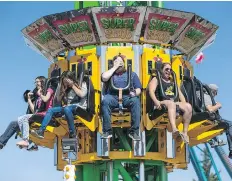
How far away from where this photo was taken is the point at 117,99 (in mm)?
18594

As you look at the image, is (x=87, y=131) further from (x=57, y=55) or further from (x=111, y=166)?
(x=57, y=55)

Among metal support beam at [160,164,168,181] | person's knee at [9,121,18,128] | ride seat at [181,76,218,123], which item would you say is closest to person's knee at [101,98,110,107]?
ride seat at [181,76,218,123]

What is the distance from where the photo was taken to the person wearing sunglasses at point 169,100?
18203mm

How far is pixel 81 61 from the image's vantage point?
20.1m

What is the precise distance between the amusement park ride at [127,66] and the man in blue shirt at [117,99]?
12.0 inches

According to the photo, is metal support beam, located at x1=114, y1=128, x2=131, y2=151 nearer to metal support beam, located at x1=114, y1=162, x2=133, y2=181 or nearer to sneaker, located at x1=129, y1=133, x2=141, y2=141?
metal support beam, located at x1=114, y1=162, x2=133, y2=181

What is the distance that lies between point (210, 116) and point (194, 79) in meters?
1.61

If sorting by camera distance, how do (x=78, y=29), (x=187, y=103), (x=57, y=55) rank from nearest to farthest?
(x=187, y=103), (x=78, y=29), (x=57, y=55)

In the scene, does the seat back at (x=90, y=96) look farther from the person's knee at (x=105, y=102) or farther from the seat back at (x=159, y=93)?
the seat back at (x=159, y=93)

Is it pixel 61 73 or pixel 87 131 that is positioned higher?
pixel 61 73

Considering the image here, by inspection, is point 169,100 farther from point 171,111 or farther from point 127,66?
point 127,66

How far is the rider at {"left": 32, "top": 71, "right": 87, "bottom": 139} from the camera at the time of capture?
18469mm

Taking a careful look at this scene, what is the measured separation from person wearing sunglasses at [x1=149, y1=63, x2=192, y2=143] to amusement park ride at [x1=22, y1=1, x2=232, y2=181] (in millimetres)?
254

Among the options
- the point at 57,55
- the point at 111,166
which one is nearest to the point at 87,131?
the point at 111,166
